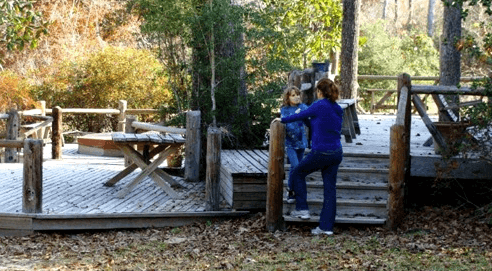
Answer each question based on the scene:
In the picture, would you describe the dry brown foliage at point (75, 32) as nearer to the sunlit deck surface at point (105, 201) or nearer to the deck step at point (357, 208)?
the sunlit deck surface at point (105, 201)

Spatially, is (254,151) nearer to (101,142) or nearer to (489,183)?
(489,183)

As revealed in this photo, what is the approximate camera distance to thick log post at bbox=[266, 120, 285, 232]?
31.5 feet

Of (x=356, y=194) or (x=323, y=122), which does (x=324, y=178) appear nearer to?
(x=323, y=122)

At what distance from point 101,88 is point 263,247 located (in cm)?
1441

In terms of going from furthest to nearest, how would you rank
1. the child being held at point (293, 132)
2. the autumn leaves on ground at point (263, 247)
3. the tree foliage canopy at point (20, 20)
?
the tree foliage canopy at point (20, 20) → the child being held at point (293, 132) → the autumn leaves on ground at point (263, 247)

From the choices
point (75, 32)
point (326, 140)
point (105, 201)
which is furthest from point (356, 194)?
point (75, 32)

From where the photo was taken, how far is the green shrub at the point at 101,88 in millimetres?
22750

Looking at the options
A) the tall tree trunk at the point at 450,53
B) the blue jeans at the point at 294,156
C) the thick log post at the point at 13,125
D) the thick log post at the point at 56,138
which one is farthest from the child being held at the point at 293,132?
the thick log post at the point at 13,125

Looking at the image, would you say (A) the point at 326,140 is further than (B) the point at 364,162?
No

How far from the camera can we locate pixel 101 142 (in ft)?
62.2

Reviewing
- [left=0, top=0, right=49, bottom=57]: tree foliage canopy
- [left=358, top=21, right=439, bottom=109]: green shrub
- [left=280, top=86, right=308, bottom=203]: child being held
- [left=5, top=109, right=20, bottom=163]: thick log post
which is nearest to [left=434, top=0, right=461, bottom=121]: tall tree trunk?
[left=280, top=86, right=308, bottom=203]: child being held

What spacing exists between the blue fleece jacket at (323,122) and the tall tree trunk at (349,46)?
1011cm

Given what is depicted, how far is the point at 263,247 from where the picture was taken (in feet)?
30.2

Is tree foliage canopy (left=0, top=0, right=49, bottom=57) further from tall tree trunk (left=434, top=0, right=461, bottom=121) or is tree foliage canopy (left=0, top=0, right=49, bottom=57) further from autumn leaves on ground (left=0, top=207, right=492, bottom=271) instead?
tall tree trunk (left=434, top=0, right=461, bottom=121)
